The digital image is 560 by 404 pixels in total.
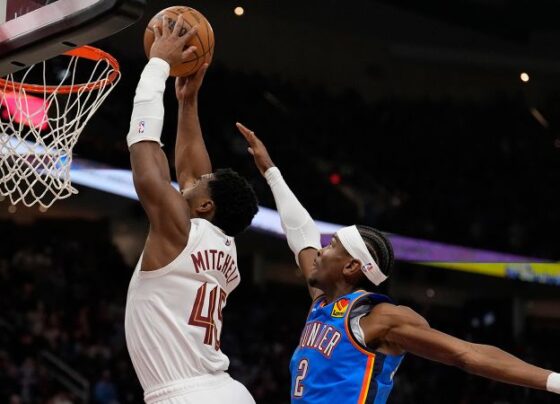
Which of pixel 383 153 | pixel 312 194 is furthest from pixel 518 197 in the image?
pixel 312 194

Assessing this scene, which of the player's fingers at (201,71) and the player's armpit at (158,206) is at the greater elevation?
the player's fingers at (201,71)

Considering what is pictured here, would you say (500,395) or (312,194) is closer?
(312,194)

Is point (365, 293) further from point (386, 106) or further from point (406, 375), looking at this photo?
point (406, 375)

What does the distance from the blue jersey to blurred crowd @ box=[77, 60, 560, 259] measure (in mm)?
7583

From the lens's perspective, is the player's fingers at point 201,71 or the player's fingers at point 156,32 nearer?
the player's fingers at point 156,32

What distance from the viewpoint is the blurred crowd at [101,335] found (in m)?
11.5

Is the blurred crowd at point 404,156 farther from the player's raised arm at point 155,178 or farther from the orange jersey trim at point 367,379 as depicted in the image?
the orange jersey trim at point 367,379

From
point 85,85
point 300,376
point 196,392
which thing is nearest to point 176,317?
point 196,392

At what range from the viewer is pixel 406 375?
14.6m

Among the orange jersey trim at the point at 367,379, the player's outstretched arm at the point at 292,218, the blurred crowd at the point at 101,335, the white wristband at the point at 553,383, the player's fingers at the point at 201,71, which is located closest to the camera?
the white wristband at the point at 553,383

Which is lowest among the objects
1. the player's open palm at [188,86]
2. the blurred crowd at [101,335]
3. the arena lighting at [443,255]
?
the blurred crowd at [101,335]

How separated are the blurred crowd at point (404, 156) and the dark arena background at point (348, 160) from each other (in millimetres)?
21

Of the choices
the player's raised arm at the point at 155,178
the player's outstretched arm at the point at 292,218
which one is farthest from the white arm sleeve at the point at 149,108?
the player's outstretched arm at the point at 292,218

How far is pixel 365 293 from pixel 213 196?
68cm
